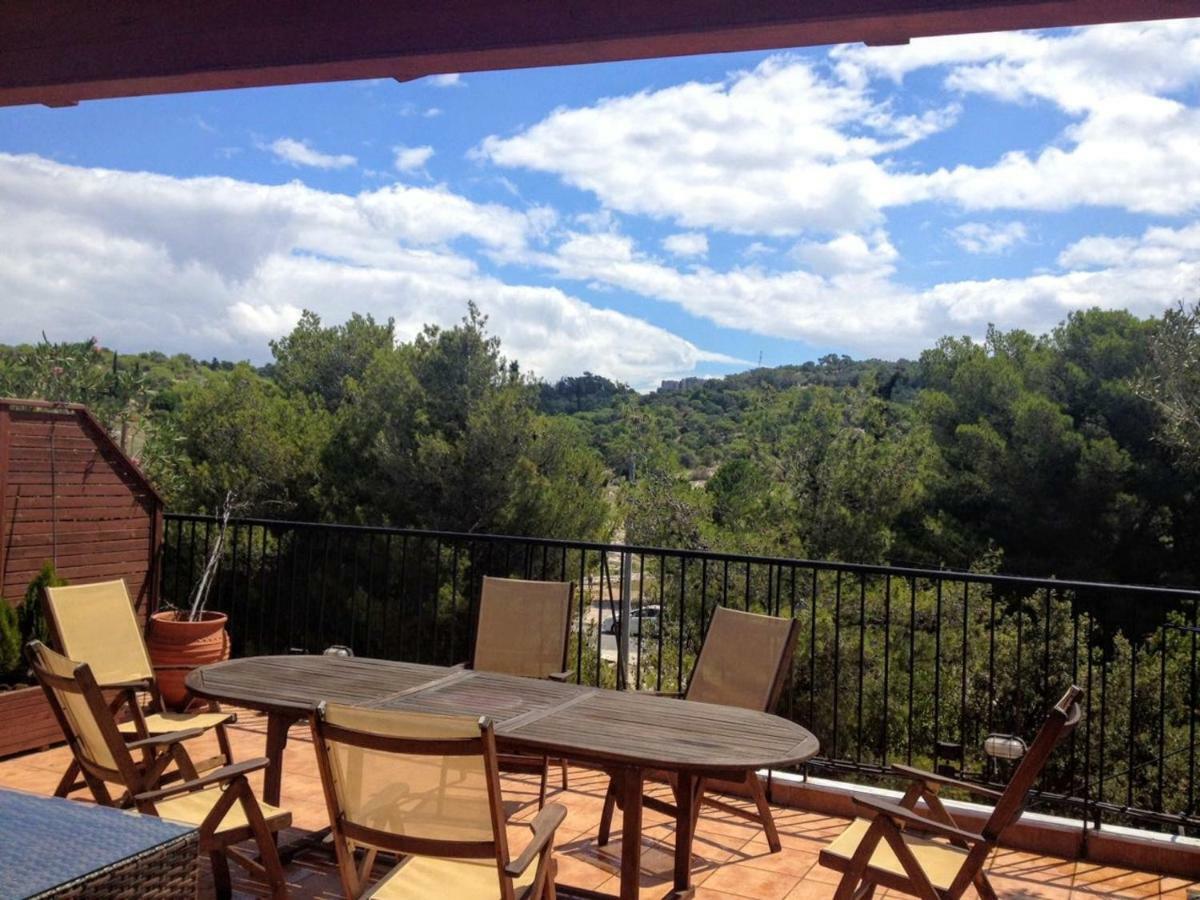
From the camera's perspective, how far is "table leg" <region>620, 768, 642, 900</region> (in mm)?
2834

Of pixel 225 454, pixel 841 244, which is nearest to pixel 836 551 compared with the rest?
pixel 225 454

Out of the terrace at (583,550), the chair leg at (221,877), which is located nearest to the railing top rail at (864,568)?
the terrace at (583,550)

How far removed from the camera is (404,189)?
22.3 metres

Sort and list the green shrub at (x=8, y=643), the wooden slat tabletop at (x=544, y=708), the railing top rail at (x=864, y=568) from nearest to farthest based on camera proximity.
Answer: the wooden slat tabletop at (x=544, y=708) → the railing top rail at (x=864, y=568) → the green shrub at (x=8, y=643)

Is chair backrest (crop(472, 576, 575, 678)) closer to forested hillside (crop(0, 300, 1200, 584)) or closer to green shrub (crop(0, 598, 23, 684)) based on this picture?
green shrub (crop(0, 598, 23, 684))

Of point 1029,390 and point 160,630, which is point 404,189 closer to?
point 1029,390

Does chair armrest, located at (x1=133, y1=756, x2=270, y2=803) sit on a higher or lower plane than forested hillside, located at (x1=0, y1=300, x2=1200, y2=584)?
lower

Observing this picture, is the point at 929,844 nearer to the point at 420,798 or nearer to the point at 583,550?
the point at 420,798

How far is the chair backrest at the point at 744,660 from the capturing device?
3.71 metres

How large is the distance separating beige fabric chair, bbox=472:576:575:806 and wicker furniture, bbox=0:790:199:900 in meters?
2.97

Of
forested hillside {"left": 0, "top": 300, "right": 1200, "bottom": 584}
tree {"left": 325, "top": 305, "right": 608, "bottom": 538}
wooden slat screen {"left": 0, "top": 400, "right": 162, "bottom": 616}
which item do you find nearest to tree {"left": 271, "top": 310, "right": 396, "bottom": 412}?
forested hillside {"left": 0, "top": 300, "right": 1200, "bottom": 584}

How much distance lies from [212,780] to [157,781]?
542mm

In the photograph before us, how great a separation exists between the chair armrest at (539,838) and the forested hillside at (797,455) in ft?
41.2

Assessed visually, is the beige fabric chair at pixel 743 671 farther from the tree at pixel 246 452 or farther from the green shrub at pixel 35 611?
the tree at pixel 246 452
